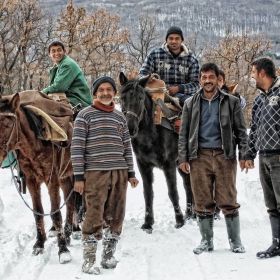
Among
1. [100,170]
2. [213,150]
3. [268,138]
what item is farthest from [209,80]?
[100,170]

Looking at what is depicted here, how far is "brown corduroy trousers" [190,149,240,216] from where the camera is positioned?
457 cm

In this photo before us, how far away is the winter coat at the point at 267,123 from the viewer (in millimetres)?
4210

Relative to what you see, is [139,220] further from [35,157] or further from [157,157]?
[35,157]

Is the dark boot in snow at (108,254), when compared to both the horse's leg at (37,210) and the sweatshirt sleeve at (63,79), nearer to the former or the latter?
the horse's leg at (37,210)

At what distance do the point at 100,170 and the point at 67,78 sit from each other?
2.33 m

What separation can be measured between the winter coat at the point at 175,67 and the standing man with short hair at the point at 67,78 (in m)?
1.12

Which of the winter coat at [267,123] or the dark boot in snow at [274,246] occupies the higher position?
the winter coat at [267,123]

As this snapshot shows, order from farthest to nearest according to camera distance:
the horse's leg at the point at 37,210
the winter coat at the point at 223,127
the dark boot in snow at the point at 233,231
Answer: the horse's leg at the point at 37,210, the dark boot in snow at the point at 233,231, the winter coat at the point at 223,127

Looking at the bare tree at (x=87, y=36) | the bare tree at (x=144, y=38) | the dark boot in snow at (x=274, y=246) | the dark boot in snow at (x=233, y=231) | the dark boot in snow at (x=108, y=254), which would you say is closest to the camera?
the dark boot in snow at (x=108, y=254)

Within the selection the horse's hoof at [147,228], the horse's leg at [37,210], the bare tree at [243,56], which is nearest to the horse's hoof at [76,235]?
the horse's leg at [37,210]

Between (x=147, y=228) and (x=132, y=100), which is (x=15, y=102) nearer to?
(x=132, y=100)

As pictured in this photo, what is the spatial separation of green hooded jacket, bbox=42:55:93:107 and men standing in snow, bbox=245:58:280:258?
2.84 meters

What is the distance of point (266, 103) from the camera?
4332 mm

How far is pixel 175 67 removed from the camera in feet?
22.0
